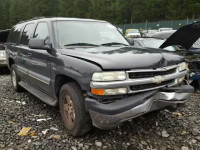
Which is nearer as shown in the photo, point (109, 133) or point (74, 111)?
point (74, 111)

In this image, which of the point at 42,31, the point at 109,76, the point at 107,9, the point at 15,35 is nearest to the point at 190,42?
the point at 109,76

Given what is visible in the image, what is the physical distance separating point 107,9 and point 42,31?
64.7 metres

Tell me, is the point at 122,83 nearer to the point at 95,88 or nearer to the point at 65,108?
the point at 95,88

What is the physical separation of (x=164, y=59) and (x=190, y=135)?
1.29 meters

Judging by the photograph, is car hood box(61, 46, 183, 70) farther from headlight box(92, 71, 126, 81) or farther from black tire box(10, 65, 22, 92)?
black tire box(10, 65, 22, 92)

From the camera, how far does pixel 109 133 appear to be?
10.7ft

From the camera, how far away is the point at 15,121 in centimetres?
379

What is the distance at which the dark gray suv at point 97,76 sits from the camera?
254cm

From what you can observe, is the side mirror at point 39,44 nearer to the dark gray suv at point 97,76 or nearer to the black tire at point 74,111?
the dark gray suv at point 97,76

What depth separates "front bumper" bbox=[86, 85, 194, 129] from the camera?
8.14 feet

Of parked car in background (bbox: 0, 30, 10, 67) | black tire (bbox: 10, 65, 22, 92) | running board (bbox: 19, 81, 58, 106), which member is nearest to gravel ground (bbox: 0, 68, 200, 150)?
running board (bbox: 19, 81, 58, 106)

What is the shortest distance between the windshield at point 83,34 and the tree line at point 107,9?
44.2 m

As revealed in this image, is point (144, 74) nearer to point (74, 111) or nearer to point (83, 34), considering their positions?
point (74, 111)

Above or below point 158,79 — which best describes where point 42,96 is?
below
